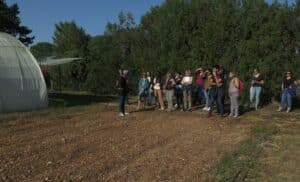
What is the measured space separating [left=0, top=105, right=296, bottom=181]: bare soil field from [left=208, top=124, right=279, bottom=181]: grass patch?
23 cm

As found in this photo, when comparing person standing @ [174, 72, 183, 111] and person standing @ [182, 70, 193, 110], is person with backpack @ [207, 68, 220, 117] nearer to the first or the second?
person standing @ [182, 70, 193, 110]

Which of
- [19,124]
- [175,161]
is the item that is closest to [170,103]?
[19,124]

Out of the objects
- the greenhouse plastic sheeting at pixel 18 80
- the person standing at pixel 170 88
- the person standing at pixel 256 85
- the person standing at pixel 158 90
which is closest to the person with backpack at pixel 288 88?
the person standing at pixel 256 85

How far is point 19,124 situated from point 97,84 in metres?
17.1

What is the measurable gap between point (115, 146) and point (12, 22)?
22.4 metres

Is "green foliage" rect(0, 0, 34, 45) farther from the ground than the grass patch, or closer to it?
farther from the ground

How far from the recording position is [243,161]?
9484 millimetres

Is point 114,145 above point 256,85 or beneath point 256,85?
beneath

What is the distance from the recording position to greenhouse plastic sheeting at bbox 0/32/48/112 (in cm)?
1934

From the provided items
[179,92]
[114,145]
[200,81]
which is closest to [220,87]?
[179,92]

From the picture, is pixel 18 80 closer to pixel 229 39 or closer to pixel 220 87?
pixel 220 87

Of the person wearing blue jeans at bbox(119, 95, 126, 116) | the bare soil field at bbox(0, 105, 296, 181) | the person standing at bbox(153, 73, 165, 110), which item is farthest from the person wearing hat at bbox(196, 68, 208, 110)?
the person wearing blue jeans at bbox(119, 95, 126, 116)

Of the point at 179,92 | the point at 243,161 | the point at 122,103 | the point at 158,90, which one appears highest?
the point at 158,90

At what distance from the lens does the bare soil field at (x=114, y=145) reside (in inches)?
335
